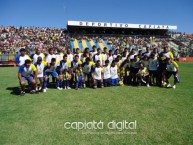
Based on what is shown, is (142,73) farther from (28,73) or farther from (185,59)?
(185,59)

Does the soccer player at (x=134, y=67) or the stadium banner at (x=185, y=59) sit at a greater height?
the stadium banner at (x=185, y=59)

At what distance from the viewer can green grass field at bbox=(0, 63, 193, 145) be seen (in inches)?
224

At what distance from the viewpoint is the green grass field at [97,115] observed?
5695mm

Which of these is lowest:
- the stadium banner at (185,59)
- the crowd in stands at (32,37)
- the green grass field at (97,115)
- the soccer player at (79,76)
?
the green grass field at (97,115)

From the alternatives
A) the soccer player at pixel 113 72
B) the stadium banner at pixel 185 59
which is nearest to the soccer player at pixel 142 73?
the soccer player at pixel 113 72

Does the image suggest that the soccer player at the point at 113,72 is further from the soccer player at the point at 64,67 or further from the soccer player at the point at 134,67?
the soccer player at the point at 64,67

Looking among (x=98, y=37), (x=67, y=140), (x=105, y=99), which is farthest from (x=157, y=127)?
(x=98, y=37)

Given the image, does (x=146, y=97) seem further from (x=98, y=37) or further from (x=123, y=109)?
(x=98, y=37)

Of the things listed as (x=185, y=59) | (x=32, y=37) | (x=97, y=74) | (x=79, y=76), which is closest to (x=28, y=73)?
(x=79, y=76)

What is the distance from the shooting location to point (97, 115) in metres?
7.31

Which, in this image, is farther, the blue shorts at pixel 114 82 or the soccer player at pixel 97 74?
the blue shorts at pixel 114 82

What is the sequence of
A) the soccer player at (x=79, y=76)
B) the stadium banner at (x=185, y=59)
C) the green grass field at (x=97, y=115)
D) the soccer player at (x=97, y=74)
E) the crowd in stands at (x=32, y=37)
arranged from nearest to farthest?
the green grass field at (x=97, y=115), the soccer player at (x=79, y=76), the soccer player at (x=97, y=74), the stadium banner at (x=185, y=59), the crowd in stands at (x=32, y=37)

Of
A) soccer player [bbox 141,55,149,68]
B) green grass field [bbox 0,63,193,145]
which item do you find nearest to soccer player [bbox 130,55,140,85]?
soccer player [bbox 141,55,149,68]

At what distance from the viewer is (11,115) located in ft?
24.0
